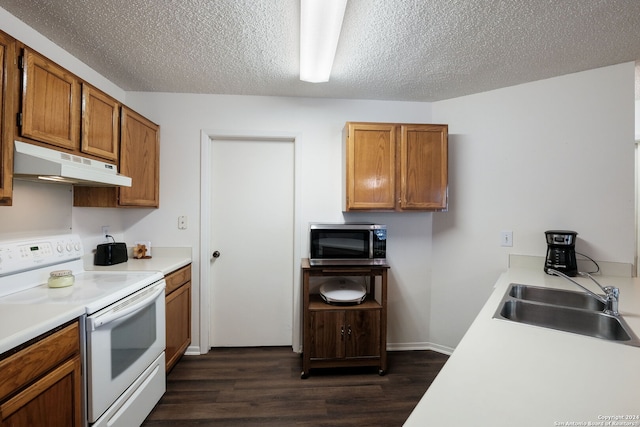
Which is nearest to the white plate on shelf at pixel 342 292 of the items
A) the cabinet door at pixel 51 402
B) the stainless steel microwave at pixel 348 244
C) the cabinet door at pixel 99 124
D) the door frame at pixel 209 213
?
the stainless steel microwave at pixel 348 244

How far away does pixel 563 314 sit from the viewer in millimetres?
1268

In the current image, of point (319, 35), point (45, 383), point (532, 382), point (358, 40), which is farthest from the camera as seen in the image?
point (358, 40)

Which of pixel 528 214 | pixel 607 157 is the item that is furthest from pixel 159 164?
pixel 607 157

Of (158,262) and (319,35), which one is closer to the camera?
(319,35)

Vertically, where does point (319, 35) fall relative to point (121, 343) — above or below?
above

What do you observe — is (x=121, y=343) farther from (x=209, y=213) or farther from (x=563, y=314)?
(x=563, y=314)

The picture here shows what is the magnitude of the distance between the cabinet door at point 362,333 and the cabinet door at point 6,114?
80.8 inches

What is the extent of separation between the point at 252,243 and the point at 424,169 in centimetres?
167

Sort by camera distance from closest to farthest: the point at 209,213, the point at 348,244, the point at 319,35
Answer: the point at 319,35 → the point at 348,244 → the point at 209,213

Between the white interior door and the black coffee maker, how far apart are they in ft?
6.64

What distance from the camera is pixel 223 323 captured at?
2.49 m

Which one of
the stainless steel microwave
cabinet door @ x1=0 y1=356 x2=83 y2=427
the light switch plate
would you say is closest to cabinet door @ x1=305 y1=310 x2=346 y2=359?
the stainless steel microwave

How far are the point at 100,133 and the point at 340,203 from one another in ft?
5.99

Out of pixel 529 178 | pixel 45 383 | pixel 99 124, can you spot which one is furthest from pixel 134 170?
pixel 529 178
